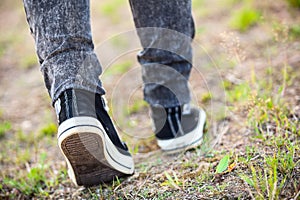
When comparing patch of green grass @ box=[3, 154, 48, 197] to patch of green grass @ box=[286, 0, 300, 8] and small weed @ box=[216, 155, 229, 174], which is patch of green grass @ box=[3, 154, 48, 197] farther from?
patch of green grass @ box=[286, 0, 300, 8]

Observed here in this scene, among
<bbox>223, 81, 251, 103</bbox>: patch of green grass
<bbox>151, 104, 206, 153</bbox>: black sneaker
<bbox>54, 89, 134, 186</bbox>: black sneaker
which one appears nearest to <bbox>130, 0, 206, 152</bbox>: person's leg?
<bbox>151, 104, 206, 153</bbox>: black sneaker

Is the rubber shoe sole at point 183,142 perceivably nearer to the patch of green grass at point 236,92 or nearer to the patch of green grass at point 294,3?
the patch of green grass at point 236,92

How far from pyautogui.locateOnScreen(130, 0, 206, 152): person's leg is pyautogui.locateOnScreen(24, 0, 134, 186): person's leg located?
0.34 metres

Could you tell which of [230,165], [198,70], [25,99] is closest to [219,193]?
[230,165]

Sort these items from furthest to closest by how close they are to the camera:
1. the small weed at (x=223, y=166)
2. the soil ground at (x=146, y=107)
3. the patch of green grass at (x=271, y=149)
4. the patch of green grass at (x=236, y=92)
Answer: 1. the patch of green grass at (x=236, y=92)
2. the soil ground at (x=146, y=107)
3. the small weed at (x=223, y=166)
4. the patch of green grass at (x=271, y=149)

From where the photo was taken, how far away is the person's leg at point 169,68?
141 centimetres

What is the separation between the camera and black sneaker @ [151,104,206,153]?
1.62 m

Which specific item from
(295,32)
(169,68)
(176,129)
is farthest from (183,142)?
(295,32)

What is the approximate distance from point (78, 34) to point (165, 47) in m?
0.44

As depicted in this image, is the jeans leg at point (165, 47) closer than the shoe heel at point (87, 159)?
No

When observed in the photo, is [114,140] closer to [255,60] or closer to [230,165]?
[230,165]

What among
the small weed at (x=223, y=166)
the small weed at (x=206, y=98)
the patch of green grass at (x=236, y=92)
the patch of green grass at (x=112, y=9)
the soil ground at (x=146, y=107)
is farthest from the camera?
the patch of green grass at (x=112, y=9)

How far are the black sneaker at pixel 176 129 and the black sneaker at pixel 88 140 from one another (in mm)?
326

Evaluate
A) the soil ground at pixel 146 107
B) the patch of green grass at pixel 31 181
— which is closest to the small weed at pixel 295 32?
the soil ground at pixel 146 107
